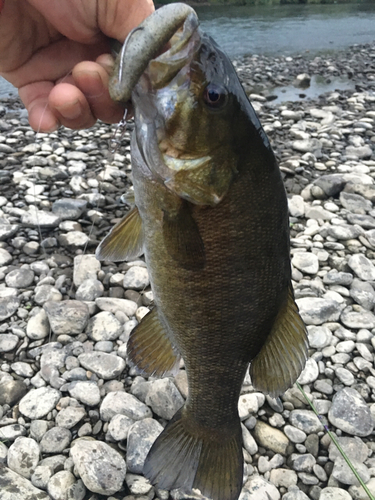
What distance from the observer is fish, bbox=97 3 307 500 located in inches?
60.9

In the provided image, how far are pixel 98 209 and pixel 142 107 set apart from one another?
351 centimetres

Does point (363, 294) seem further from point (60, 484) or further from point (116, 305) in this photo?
point (60, 484)

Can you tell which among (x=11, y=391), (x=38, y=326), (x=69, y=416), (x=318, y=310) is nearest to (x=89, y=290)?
(x=38, y=326)

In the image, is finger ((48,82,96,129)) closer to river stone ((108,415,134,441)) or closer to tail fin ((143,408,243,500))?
tail fin ((143,408,243,500))

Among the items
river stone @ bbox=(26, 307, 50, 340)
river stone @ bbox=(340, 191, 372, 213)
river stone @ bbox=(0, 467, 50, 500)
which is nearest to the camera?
river stone @ bbox=(0, 467, 50, 500)

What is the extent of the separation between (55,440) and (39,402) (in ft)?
1.08

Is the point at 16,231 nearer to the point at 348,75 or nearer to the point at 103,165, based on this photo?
the point at 103,165

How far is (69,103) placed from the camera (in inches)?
79.4

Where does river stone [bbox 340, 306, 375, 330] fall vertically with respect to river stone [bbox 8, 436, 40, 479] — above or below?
below

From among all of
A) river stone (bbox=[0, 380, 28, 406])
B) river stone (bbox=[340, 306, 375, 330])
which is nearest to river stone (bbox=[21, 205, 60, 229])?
river stone (bbox=[0, 380, 28, 406])

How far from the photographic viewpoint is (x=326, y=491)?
8.25 feet

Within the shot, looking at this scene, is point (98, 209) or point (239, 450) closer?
point (239, 450)

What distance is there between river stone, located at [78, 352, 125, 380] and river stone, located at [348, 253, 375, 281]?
236 centimetres

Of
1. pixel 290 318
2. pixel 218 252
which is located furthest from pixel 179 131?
pixel 290 318
